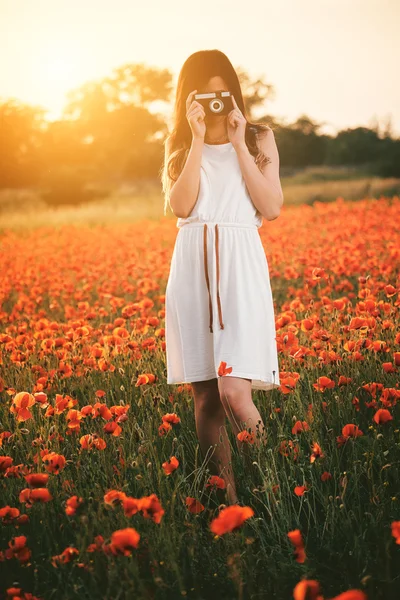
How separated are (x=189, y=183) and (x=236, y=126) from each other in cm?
30

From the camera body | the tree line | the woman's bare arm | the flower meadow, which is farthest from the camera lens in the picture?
the tree line

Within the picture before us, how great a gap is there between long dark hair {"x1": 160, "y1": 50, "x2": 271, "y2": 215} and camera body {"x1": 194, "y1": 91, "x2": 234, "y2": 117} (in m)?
0.14

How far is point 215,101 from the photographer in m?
2.71

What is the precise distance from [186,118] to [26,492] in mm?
1670

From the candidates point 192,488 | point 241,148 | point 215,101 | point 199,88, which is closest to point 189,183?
point 241,148

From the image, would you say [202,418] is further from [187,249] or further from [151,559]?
[151,559]

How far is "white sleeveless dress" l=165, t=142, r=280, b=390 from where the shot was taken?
2646 millimetres

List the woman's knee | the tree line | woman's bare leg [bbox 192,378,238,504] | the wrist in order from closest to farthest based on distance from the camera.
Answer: the woman's knee
the wrist
woman's bare leg [bbox 192,378,238,504]
the tree line

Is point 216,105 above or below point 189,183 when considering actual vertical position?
above

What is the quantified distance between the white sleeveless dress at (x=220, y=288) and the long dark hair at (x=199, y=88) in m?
0.13

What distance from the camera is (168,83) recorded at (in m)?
39.5

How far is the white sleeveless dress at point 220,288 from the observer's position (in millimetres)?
2646

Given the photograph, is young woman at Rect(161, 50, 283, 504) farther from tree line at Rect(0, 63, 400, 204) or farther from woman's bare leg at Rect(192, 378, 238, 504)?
tree line at Rect(0, 63, 400, 204)

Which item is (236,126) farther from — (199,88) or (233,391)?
(233,391)
